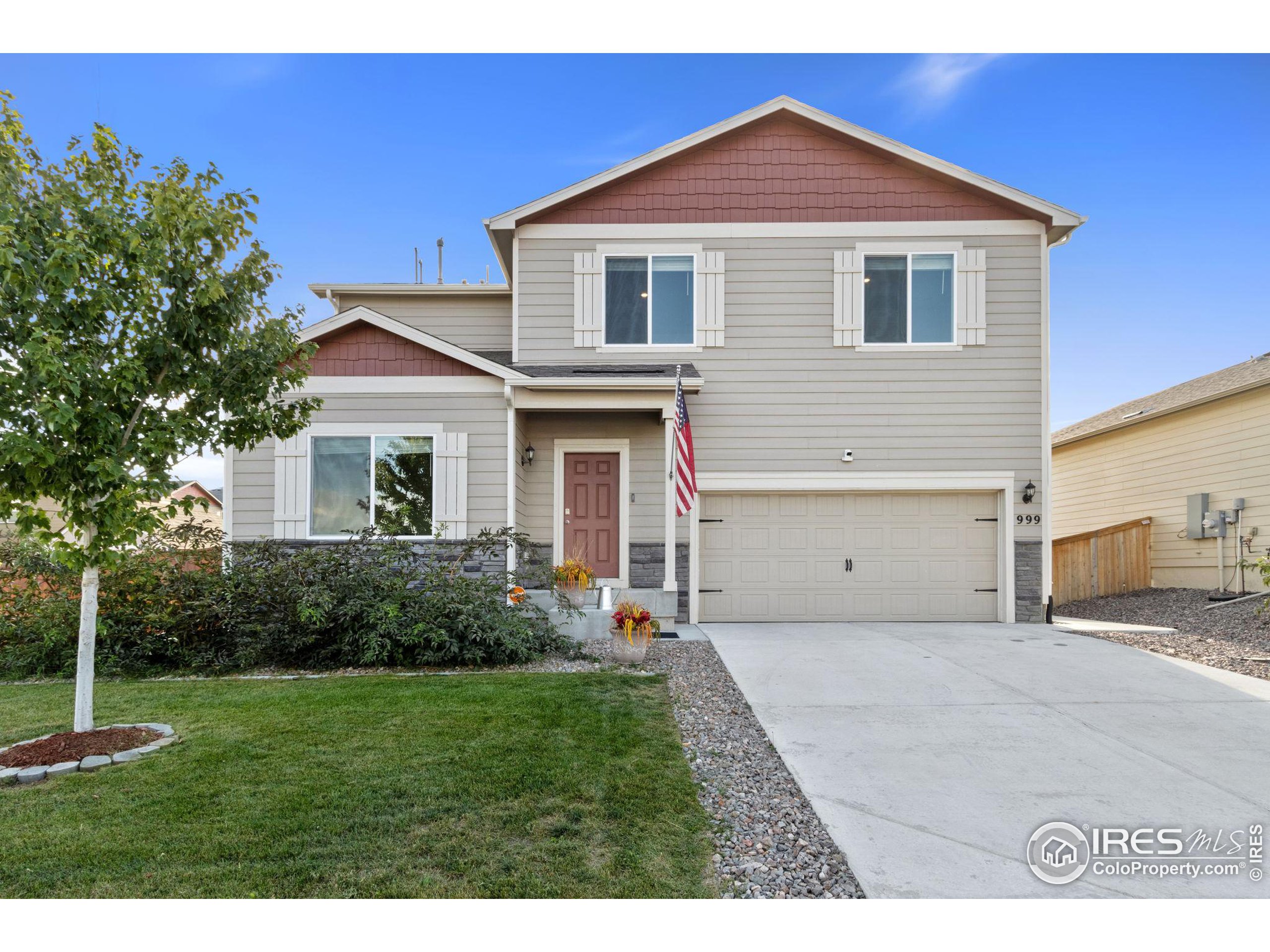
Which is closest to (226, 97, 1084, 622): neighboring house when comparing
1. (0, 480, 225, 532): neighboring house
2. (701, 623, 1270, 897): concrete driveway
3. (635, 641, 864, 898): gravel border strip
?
(701, 623, 1270, 897): concrete driveway

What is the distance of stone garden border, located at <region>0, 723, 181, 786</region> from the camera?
3965 millimetres

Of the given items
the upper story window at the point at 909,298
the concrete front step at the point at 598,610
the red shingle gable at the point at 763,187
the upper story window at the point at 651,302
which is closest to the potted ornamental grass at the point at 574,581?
the concrete front step at the point at 598,610

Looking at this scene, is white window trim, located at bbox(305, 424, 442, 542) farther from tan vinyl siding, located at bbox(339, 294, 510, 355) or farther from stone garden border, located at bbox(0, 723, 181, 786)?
stone garden border, located at bbox(0, 723, 181, 786)

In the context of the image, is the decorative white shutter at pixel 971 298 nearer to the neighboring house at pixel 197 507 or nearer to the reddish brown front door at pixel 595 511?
the reddish brown front door at pixel 595 511

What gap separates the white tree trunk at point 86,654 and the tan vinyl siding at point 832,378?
660 cm

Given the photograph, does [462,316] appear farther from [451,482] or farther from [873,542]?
[873,542]

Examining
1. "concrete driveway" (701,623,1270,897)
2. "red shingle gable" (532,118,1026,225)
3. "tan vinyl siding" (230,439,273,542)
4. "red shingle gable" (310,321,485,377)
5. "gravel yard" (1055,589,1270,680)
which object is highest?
"red shingle gable" (532,118,1026,225)

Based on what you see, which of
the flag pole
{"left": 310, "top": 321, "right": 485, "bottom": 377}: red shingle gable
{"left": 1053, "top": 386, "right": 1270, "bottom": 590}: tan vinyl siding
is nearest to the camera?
the flag pole

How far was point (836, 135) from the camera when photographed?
1050 cm

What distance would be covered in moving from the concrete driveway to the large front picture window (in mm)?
4019

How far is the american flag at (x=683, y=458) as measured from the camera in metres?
8.34

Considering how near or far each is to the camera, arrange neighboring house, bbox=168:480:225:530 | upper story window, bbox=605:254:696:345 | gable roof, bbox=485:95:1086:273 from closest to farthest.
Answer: gable roof, bbox=485:95:1086:273
upper story window, bbox=605:254:696:345
neighboring house, bbox=168:480:225:530

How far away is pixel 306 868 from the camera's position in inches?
113

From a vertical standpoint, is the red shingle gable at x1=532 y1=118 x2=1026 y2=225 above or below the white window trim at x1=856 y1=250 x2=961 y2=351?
above
